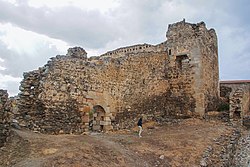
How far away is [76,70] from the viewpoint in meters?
13.8

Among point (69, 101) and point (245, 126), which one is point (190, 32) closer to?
point (245, 126)

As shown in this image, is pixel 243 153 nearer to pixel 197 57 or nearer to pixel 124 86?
pixel 197 57

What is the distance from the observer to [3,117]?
387 inches

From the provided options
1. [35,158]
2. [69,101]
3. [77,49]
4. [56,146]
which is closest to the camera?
[35,158]

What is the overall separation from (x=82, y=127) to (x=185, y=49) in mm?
8241

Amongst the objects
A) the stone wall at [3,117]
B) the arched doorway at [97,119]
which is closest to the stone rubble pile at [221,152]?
the arched doorway at [97,119]

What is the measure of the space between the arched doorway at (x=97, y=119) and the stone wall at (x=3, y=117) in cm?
597

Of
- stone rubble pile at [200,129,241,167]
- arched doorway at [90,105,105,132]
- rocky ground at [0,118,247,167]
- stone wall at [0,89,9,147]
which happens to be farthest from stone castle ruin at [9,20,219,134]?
stone rubble pile at [200,129,241,167]

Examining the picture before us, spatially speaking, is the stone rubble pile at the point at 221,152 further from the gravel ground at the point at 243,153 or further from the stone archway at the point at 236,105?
the stone archway at the point at 236,105

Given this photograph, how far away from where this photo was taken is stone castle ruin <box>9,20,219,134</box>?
41.1 feet

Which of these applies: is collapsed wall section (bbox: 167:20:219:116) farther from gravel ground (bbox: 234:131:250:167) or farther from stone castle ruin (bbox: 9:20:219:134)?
gravel ground (bbox: 234:131:250:167)

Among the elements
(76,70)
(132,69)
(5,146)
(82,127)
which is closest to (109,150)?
(5,146)

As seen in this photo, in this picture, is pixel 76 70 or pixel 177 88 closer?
pixel 76 70

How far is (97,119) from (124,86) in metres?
2.55
